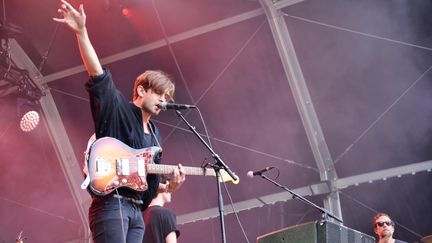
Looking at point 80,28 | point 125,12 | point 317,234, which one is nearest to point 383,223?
point 317,234

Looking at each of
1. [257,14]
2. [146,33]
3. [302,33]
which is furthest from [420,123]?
[146,33]

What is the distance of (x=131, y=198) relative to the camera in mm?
3154

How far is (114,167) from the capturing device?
10.5ft

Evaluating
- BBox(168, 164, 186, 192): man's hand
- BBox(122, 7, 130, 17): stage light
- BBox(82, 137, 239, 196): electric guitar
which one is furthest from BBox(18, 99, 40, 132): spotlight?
BBox(82, 137, 239, 196): electric guitar

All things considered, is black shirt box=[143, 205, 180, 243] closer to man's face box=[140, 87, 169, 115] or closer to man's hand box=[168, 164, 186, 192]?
man's hand box=[168, 164, 186, 192]

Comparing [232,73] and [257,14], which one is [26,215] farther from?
[257,14]

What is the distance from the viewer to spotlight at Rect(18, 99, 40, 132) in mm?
7707

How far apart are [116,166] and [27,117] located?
4931 mm

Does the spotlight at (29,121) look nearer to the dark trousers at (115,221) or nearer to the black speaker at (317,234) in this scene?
the black speaker at (317,234)

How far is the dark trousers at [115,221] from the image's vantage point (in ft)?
9.71

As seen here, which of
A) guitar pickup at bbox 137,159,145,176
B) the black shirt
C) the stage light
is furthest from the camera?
the stage light

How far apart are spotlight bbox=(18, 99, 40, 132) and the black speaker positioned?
182 inches

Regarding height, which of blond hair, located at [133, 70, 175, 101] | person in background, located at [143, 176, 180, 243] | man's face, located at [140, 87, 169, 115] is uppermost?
blond hair, located at [133, 70, 175, 101]

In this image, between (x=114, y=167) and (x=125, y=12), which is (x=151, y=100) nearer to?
(x=114, y=167)
